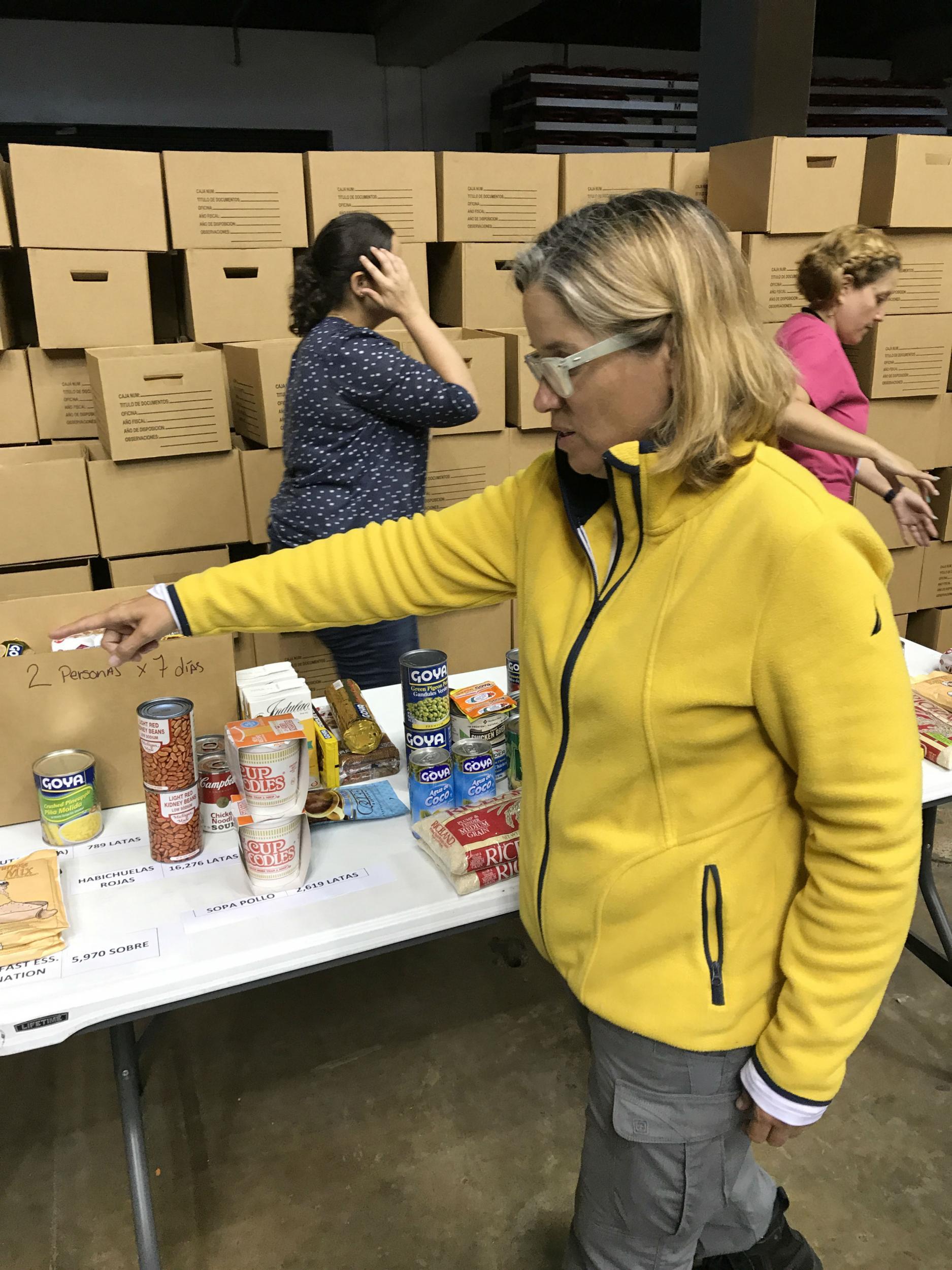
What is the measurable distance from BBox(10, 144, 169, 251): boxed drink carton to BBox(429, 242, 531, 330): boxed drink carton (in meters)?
0.89

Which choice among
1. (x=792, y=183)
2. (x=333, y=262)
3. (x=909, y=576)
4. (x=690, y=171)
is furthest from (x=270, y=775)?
(x=909, y=576)

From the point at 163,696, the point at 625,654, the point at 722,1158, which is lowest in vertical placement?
the point at 722,1158

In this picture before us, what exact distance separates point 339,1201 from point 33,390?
2284 millimetres

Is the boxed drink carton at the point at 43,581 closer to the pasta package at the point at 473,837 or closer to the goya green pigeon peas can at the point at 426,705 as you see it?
the goya green pigeon peas can at the point at 426,705

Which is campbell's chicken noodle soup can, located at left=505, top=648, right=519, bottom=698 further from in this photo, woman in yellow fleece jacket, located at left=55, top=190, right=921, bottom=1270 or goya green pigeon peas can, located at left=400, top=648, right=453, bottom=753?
woman in yellow fleece jacket, located at left=55, top=190, right=921, bottom=1270

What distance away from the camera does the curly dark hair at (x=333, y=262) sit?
6.69 ft

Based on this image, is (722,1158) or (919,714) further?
(919,714)

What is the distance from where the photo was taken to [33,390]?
280cm

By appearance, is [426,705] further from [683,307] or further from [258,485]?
[258,485]

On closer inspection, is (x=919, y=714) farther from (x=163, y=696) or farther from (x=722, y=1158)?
(x=163, y=696)

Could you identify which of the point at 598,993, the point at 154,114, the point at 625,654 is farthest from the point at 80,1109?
the point at 154,114

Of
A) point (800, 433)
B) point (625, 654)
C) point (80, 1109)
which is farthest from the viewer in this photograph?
point (800, 433)

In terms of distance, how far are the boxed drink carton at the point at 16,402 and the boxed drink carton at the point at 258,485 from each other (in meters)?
0.68

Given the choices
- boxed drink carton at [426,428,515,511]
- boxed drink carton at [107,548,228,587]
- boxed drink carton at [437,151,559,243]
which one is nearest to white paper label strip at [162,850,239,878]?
boxed drink carton at [107,548,228,587]
